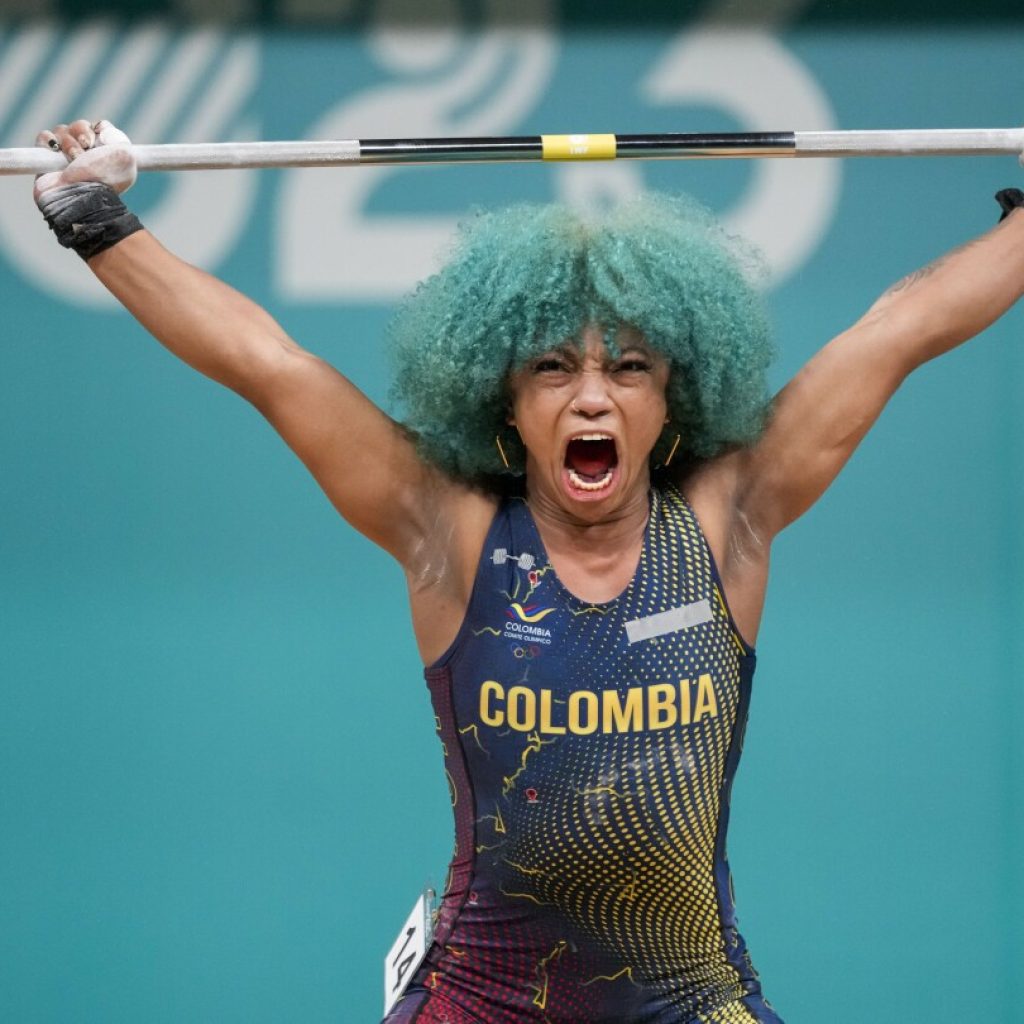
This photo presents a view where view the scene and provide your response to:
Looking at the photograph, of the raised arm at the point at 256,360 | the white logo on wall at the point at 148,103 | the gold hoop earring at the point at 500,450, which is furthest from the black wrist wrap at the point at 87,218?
the white logo on wall at the point at 148,103

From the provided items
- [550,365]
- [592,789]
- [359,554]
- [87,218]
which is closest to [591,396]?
[550,365]

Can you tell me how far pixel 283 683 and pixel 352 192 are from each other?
0.87 metres

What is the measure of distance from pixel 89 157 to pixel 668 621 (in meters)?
0.83

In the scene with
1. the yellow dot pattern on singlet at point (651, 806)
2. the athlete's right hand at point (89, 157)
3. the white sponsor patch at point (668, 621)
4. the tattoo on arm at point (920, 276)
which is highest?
the tattoo on arm at point (920, 276)

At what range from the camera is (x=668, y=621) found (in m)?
1.86

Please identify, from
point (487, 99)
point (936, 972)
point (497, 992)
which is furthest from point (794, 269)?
point (497, 992)

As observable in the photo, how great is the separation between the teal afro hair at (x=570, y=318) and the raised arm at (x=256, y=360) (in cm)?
8

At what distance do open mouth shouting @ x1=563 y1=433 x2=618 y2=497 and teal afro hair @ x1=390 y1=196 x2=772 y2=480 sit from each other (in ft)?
0.32

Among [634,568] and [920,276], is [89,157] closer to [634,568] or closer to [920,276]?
[634,568]

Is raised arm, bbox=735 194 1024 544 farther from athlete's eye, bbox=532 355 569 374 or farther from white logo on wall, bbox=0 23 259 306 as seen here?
white logo on wall, bbox=0 23 259 306

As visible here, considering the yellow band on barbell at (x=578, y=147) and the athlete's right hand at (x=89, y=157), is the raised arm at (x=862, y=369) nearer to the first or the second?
the yellow band on barbell at (x=578, y=147)

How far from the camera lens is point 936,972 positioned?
3.09 metres

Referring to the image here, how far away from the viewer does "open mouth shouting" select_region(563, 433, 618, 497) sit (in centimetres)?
183

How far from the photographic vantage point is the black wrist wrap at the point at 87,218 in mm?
1847
